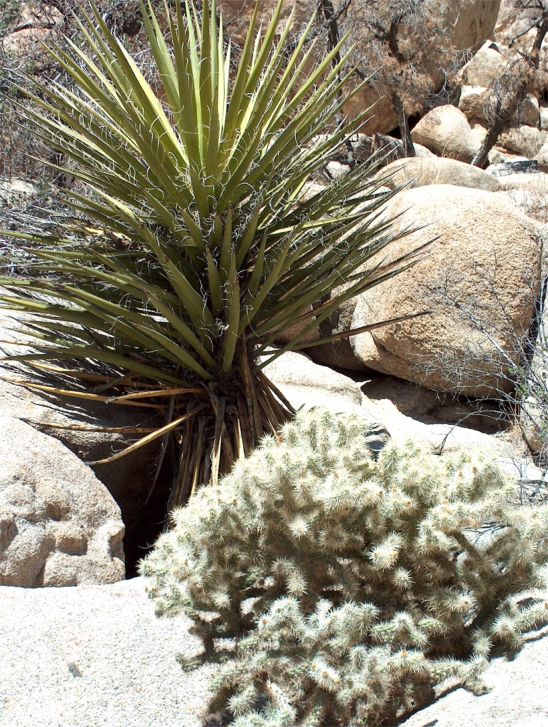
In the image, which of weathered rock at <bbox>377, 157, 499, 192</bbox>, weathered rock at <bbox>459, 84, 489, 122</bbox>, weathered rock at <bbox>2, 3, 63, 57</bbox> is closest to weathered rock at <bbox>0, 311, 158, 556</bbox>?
weathered rock at <bbox>2, 3, 63, 57</bbox>

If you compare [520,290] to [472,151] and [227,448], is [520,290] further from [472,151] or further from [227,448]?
[472,151]

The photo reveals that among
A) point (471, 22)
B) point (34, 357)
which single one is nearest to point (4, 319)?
point (34, 357)

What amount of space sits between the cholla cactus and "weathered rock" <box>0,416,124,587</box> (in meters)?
0.81

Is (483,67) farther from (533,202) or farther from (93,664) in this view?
(93,664)

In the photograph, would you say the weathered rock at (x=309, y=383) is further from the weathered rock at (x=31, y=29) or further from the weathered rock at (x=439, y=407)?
the weathered rock at (x=31, y=29)

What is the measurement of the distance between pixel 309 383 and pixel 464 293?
1351mm

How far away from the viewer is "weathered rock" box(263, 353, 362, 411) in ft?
20.5

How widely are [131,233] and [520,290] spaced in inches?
129

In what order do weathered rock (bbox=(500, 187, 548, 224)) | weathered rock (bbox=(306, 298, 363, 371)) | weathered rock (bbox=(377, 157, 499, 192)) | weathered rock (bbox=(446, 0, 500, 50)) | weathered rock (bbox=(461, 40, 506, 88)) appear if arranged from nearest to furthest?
1. weathered rock (bbox=(306, 298, 363, 371))
2. weathered rock (bbox=(500, 187, 548, 224))
3. weathered rock (bbox=(377, 157, 499, 192))
4. weathered rock (bbox=(446, 0, 500, 50))
5. weathered rock (bbox=(461, 40, 506, 88))

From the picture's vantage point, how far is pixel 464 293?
643cm

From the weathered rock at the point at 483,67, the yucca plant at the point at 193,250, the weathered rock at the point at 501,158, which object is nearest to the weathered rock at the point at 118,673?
the yucca plant at the point at 193,250

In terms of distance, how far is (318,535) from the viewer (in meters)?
2.70

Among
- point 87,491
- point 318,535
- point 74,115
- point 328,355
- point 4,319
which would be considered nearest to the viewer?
point 318,535

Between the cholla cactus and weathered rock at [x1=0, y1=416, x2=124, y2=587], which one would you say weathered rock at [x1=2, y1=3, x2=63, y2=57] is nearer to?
weathered rock at [x1=0, y1=416, x2=124, y2=587]
